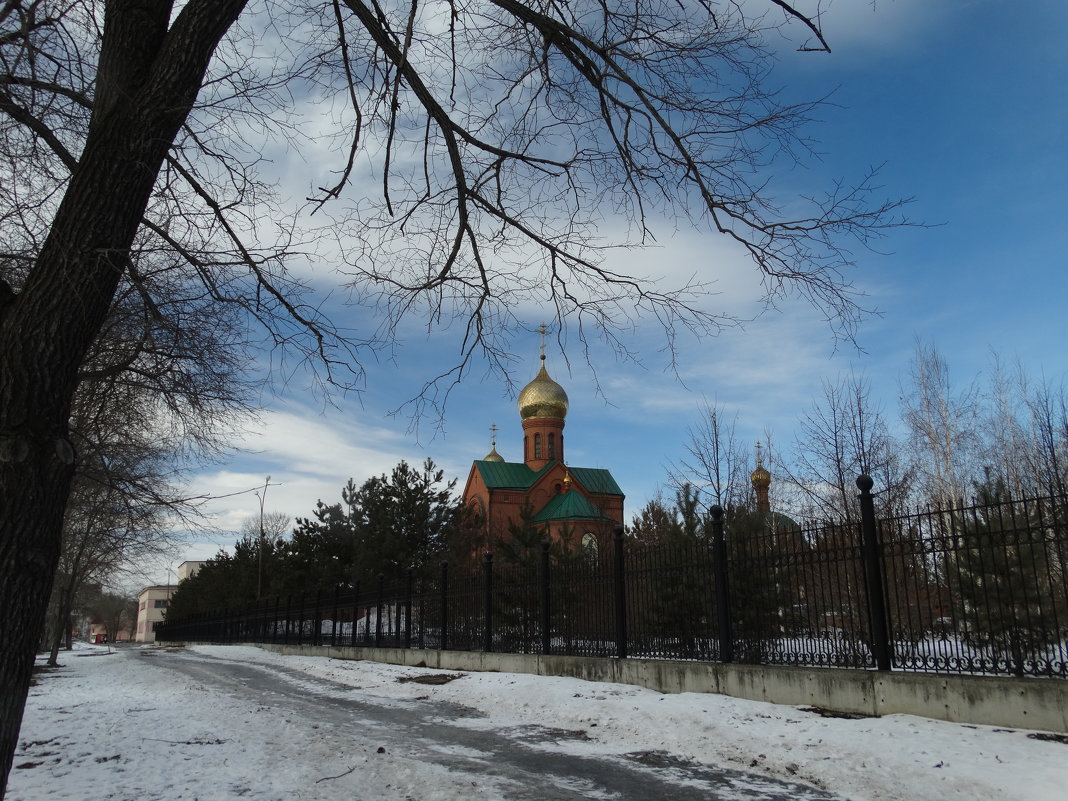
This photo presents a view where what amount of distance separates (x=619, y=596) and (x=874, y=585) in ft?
12.9

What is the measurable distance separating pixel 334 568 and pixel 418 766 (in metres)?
34.6

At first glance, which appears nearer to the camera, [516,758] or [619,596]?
[516,758]

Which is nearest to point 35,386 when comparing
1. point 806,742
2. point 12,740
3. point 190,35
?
point 12,740

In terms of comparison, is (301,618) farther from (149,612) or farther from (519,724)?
(149,612)

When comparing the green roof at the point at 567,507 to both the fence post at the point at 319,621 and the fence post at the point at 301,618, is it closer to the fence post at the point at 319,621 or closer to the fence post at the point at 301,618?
the fence post at the point at 301,618

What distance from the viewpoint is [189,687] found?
1191cm

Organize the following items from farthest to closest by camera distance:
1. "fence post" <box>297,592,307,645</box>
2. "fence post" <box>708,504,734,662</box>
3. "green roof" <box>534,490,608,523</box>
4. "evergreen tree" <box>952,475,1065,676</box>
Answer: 1. "green roof" <box>534,490,608,523</box>
2. "fence post" <box>297,592,307,645</box>
3. "fence post" <box>708,504,734,662</box>
4. "evergreen tree" <box>952,475,1065,676</box>

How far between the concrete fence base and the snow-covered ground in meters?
0.25

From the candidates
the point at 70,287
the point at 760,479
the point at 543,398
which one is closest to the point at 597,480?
the point at 543,398

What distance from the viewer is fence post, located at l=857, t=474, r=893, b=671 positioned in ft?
24.2

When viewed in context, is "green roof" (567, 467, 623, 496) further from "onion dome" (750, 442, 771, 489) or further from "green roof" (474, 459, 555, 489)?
"onion dome" (750, 442, 771, 489)

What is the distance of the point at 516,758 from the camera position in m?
6.15

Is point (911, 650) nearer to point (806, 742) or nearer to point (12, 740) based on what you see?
point (806, 742)

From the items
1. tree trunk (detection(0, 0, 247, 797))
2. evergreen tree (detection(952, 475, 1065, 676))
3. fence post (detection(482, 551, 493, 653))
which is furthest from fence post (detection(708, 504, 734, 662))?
tree trunk (detection(0, 0, 247, 797))
